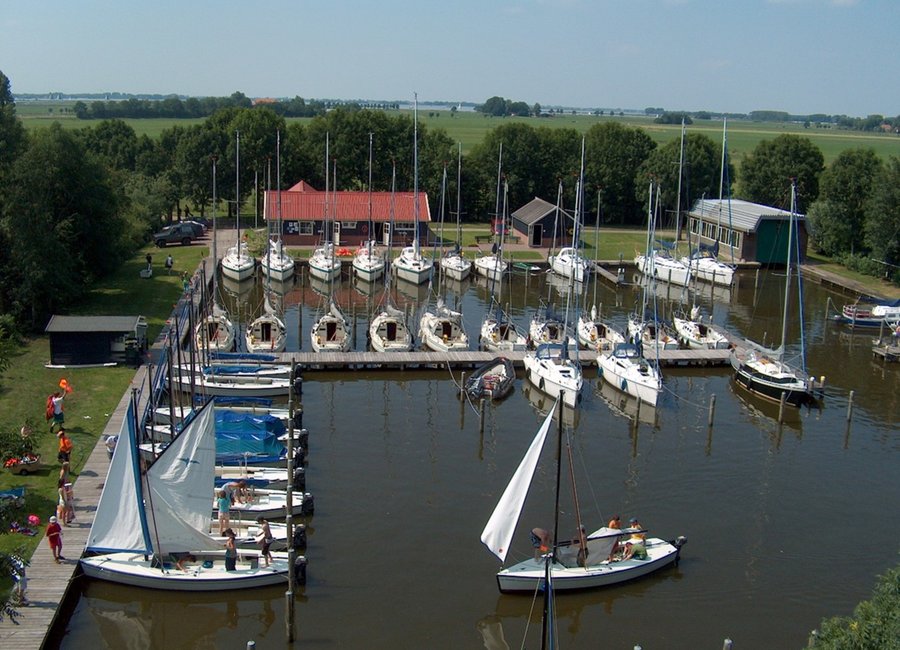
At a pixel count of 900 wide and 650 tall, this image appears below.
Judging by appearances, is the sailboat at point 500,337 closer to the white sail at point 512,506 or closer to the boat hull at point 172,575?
the white sail at point 512,506

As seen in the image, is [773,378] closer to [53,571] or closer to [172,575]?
[172,575]

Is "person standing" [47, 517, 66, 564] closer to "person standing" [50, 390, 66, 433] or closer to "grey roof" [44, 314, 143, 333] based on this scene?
"person standing" [50, 390, 66, 433]

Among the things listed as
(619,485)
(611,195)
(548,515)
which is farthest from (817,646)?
(611,195)

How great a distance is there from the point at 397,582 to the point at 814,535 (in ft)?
44.4

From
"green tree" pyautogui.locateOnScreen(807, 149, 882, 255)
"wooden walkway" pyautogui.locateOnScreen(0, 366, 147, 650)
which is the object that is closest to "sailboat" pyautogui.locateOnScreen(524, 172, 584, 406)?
"wooden walkway" pyautogui.locateOnScreen(0, 366, 147, 650)

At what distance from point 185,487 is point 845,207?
62562 millimetres

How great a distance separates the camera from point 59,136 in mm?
50594

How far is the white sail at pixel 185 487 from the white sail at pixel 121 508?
417 mm

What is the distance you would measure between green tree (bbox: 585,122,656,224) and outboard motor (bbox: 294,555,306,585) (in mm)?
65218

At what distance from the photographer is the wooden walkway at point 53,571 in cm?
2214

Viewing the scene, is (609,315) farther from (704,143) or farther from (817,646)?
(817,646)

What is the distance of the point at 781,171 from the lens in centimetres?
8294

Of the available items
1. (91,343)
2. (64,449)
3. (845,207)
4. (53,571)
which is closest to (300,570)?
(53,571)

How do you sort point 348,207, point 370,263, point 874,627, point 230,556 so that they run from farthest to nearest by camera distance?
point 348,207 < point 370,263 < point 230,556 < point 874,627
